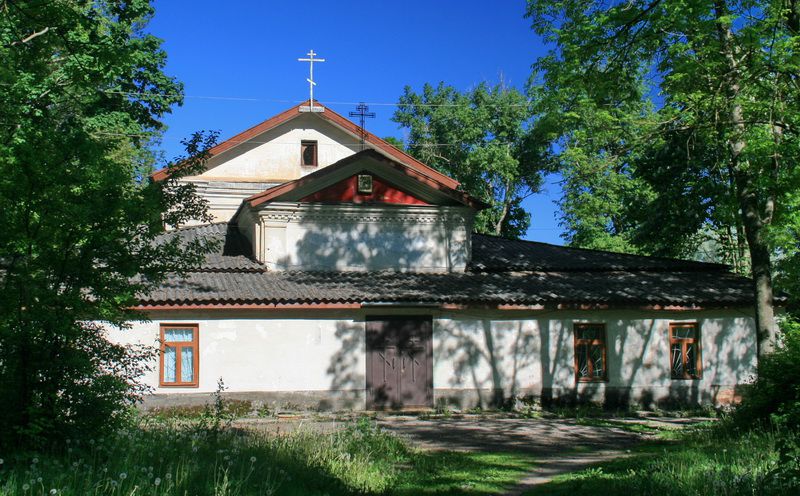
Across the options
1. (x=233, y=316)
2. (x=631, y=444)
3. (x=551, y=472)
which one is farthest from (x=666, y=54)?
(x=233, y=316)

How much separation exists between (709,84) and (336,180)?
1073 cm

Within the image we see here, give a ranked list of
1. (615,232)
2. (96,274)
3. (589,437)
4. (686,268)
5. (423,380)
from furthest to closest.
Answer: (615,232)
(686,268)
(423,380)
(589,437)
(96,274)

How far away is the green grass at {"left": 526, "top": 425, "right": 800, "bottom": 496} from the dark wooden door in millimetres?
8175

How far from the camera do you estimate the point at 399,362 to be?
65.7 ft

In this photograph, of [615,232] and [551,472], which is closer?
[551,472]

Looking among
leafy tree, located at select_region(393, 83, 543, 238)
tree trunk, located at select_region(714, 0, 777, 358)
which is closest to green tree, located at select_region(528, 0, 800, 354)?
tree trunk, located at select_region(714, 0, 777, 358)

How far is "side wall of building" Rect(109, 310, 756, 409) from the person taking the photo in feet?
62.3

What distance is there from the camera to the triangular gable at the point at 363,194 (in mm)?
21953

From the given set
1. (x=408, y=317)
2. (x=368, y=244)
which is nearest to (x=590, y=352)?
(x=408, y=317)

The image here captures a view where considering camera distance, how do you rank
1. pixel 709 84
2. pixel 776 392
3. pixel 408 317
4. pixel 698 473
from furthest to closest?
pixel 408 317
pixel 709 84
pixel 776 392
pixel 698 473

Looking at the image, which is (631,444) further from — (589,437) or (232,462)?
(232,462)

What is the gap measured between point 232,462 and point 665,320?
632 inches

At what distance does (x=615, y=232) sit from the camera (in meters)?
42.1

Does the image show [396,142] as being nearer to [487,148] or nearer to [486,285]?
[487,148]
